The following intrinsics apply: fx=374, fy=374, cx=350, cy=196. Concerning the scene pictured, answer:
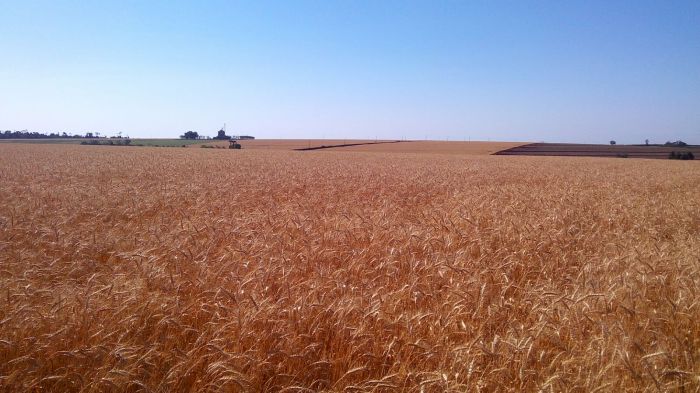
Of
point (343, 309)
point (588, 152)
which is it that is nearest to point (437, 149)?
point (588, 152)

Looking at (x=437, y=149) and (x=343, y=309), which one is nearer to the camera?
(x=343, y=309)

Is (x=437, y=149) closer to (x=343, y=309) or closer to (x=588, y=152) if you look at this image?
(x=588, y=152)

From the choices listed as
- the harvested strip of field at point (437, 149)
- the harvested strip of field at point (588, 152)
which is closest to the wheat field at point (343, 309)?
the harvested strip of field at point (437, 149)

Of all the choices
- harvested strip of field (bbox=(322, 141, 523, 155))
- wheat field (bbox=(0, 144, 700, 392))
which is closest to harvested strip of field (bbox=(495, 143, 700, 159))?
harvested strip of field (bbox=(322, 141, 523, 155))

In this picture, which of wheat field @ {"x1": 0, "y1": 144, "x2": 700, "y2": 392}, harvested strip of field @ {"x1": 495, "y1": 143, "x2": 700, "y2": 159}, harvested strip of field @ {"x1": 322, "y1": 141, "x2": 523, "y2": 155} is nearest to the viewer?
wheat field @ {"x1": 0, "y1": 144, "x2": 700, "y2": 392}

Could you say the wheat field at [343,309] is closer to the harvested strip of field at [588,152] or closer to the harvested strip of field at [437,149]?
the harvested strip of field at [437,149]

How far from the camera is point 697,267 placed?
12.3ft

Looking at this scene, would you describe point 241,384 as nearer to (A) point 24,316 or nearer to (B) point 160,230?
(A) point 24,316

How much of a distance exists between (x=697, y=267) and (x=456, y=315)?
2855 mm

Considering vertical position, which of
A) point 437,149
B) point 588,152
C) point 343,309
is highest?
point 437,149

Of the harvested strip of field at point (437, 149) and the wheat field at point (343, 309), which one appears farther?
the harvested strip of field at point (437, 149)

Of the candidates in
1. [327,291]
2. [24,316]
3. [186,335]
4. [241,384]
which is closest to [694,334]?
[327,291]

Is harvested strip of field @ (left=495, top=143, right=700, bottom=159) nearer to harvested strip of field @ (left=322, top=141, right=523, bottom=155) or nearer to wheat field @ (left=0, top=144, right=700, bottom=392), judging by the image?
harvested strip of field @ (left=322, top=141, right=523, bottom=155)

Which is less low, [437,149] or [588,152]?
[437,149]
